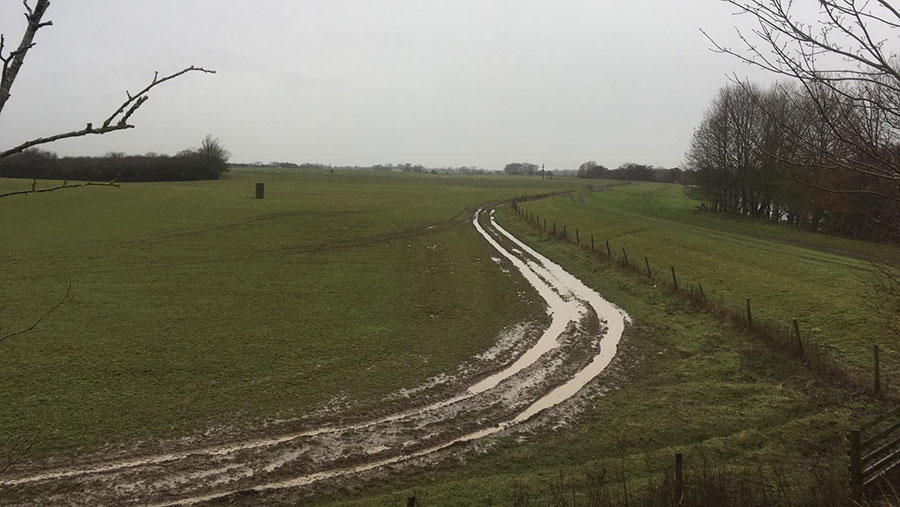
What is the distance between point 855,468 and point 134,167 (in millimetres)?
118878

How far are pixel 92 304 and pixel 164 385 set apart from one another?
8.88 m

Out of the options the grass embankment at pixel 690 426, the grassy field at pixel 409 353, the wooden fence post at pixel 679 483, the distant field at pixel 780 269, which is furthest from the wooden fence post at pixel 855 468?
the distant field at pixel 780 269

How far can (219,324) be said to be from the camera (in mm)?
16203

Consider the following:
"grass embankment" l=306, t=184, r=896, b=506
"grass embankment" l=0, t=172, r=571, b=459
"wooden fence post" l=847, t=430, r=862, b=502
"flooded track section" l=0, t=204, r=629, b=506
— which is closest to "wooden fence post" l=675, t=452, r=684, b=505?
"grass embankment" l=306, t=184, r=896, b=506

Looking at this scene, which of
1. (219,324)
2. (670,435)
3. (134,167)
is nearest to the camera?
(670,435)

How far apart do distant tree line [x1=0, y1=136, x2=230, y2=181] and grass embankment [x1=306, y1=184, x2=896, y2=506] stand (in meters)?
92.1

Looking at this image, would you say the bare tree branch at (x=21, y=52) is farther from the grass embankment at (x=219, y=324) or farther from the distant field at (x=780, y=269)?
the distant field at (x=780, y=269)

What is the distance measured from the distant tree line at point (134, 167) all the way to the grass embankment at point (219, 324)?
6069 cm

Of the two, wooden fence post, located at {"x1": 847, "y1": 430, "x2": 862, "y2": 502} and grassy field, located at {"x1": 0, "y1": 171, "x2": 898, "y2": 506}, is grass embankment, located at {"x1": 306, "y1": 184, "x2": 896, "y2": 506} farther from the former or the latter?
wooden fence post, located at {"x1": 847, "y1": 430, "x2": 862, "y2": 502}

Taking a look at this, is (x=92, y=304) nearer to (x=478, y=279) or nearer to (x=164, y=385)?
(x=164, y=385)

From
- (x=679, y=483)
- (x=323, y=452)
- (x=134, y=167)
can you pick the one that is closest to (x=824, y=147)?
(x=679, y=483)

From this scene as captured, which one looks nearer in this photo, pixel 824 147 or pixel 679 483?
pixel 824 147

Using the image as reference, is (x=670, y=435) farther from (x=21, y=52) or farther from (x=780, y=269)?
(x=780, y=269)

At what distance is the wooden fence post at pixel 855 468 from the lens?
256 inches
